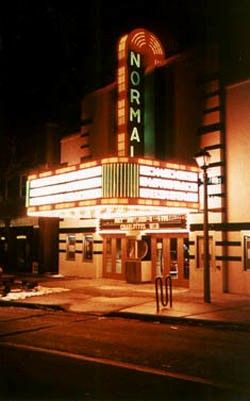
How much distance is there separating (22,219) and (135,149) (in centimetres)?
1259

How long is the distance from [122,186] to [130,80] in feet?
15.9

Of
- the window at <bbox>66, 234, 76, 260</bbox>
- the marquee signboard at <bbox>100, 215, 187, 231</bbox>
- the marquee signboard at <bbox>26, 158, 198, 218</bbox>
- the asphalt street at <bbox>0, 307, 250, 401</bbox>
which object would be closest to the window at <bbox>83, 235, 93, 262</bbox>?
the window at <bbox>66, 234, 76, 260</bbox>

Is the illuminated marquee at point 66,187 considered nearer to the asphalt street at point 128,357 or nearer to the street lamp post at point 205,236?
the street lamp post at point 205,236

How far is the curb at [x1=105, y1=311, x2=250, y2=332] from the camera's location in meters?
12.7

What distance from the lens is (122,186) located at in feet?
58.1

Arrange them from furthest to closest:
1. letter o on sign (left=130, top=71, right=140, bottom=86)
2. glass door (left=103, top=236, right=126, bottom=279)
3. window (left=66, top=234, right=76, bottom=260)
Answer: window (left=66, top=234, right=76, bottom=260)
glass door (left=103, top=236, right=126, bottom=279)
letter o on sign (left=130, top=71, right=140, bottom=86)

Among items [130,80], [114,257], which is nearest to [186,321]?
[130,80]

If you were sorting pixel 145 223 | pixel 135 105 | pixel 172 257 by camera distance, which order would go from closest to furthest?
pixel 135 105
pixel 172 257
pixel 145 223

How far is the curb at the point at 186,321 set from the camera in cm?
1271

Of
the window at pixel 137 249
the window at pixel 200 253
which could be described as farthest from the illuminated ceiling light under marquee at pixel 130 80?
the window at pixel 137 249

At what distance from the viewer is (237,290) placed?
61.6 ft

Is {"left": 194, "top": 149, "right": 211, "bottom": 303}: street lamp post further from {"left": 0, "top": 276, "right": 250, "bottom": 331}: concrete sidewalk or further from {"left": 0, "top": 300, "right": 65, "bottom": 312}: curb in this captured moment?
{"left": 0, "top": 300, "right": 65, "bottom": 312}: curb

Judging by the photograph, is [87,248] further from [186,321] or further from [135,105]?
[186,321]

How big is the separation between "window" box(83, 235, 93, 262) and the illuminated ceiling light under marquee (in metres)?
6.47
